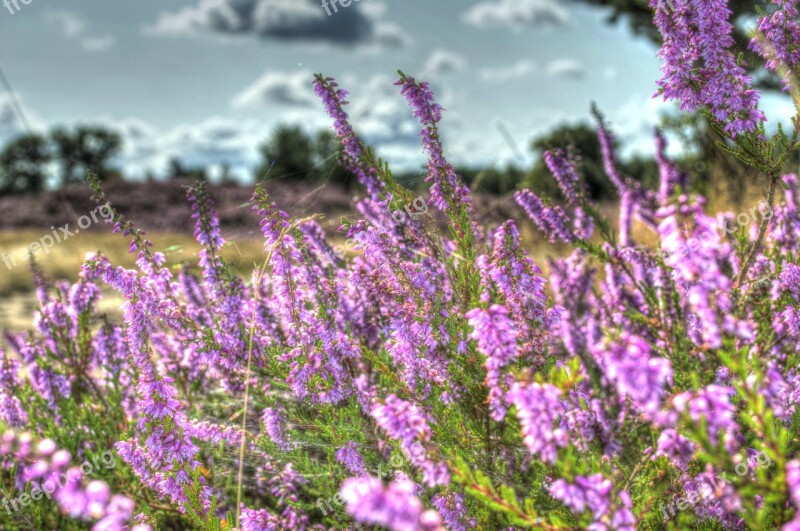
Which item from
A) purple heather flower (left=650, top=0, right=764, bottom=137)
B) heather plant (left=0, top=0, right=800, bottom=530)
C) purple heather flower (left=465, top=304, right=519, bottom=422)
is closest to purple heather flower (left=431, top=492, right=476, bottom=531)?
heather plant (left=0, top=0, right=800, bottom=530)

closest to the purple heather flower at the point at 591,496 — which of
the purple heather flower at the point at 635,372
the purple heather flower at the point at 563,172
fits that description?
the purple heather flower at the point at 635,372

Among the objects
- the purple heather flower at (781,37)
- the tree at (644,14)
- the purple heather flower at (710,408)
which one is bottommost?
the purple heather flower at (710,408)

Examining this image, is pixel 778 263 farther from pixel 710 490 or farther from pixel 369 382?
pixel 369 382

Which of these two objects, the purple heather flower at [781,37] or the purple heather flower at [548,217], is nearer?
the purple heather flower at [781,37]

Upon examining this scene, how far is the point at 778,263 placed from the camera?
3230mm

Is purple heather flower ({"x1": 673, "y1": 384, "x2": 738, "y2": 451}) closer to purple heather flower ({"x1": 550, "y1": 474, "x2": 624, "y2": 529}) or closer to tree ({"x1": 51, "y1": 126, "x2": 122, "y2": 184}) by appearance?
purple heather flower ({"x1": 550, "y1": 474, "x2": 624, "y2": 529})

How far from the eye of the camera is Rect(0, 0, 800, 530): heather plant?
1.61 meters

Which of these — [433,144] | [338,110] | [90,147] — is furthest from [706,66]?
[90,147]

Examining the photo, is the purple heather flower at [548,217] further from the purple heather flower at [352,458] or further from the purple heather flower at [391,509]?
the purple heather flower at [391,509]

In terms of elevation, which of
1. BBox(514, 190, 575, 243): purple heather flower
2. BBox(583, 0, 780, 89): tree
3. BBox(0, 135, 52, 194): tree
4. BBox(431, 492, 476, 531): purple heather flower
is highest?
BBox(0, 135, 52, 194): tree

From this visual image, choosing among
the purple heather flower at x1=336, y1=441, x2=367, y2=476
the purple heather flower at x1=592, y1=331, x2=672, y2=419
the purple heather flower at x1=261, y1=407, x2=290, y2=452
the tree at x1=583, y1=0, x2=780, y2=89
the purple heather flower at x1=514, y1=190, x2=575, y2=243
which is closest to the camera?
the purple heather flower at x1=592, y1=331, x2=672, y2=419

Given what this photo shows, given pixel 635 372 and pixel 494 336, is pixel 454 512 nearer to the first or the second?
pixel 494 336

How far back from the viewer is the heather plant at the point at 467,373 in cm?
161

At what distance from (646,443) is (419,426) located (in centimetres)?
254
